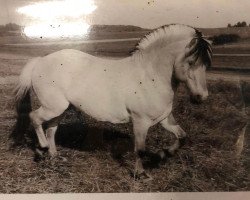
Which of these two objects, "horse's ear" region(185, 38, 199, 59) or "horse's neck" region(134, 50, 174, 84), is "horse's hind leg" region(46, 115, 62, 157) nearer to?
"horse's neck" region(134, 50, 174, 84)

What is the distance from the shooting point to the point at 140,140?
129 centimetres

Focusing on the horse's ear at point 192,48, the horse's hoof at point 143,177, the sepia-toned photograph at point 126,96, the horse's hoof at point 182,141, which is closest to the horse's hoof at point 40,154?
the sepia-toned photograph at point 126,96

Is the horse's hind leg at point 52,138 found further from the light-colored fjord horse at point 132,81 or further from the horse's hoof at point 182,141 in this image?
the horse's hoof at point 182,141

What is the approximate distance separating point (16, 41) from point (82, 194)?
1.50 ft

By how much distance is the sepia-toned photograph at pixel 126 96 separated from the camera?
1271 millimetres

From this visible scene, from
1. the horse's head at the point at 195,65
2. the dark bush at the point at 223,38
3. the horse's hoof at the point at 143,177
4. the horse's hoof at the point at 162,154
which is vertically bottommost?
the horse's hoof at the point at 143,177

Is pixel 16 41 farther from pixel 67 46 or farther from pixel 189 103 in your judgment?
pixel 189 103

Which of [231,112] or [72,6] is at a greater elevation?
[72,6]

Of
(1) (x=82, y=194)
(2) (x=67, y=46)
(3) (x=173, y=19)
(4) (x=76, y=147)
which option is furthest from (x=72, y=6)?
(1) (x=82, y=194)

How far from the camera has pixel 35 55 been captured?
129cm

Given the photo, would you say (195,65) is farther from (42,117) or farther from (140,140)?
(42,117)

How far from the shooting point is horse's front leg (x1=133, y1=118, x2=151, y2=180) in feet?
4.19

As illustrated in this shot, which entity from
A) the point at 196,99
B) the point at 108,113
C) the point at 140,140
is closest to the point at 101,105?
the point at 108,113

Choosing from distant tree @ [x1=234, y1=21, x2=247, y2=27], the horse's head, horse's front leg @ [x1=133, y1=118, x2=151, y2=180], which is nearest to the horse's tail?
horse's front leg @ [x1=133, y1=118, x2=151, y2=180]
